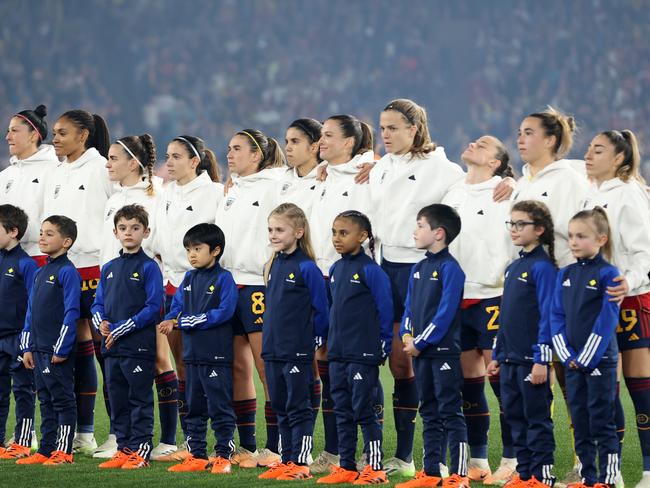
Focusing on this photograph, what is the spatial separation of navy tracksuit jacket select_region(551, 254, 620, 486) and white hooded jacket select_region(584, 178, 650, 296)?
11.0 inches

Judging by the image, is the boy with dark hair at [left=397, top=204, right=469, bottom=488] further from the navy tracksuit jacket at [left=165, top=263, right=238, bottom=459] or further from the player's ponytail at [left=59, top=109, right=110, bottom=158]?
the player's ponytail at [left=59, top=109, right=110, bottom=158]

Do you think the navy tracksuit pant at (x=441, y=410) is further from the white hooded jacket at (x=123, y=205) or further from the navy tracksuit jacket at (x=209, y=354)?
the white hooded jacket at (x=123, y=205)

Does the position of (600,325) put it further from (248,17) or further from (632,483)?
(248,17)

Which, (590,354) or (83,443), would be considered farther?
(83,443)

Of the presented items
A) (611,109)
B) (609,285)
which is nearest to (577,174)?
(609,285)

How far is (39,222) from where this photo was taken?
25.1 ft

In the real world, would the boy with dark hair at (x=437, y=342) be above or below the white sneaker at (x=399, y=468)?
above

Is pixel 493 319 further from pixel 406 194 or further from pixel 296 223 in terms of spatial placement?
pixel 296 223

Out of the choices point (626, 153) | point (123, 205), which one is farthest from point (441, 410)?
point (123, 205)

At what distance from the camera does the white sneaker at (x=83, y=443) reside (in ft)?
23.9

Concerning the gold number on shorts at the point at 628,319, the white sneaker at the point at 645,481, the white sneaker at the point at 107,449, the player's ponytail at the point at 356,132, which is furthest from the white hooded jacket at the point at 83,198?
the white sneaker at the point at 645,481

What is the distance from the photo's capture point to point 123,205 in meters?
7.25

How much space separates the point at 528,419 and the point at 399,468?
118 cm

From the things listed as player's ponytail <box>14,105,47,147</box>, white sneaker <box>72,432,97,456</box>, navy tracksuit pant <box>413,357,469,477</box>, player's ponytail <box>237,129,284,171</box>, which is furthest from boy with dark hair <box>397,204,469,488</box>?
player's ponytail <box>14,105,47,147</box>
